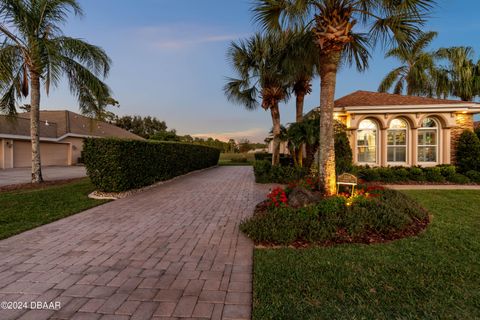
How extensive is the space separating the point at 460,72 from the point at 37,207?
24924 millimetres

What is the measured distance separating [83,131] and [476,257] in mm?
31390

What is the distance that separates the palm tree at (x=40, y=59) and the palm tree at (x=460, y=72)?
2255 cm

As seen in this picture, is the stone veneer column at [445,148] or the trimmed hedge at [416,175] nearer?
the trimmed hedge at [416,175]

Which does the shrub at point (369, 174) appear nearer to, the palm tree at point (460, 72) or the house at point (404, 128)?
the house at point (404, 128)

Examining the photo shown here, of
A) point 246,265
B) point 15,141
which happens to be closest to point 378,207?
point 246,265

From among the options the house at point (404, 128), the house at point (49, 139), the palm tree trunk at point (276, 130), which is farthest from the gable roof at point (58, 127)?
the house at point (404, 128)

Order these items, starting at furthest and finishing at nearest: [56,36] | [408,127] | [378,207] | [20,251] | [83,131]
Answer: [83,131]
[408,127]
[56,36]
[378,207]
[20,251]

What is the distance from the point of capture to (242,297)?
2467 millimetres

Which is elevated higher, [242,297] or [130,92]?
[130,92]

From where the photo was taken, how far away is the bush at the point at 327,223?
3953mm

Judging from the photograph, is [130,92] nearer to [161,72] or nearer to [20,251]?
[161,72]

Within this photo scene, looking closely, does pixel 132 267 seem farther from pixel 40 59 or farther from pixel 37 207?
pixel 40 59

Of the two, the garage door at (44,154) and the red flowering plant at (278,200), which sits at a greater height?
the garage door at (44,154)

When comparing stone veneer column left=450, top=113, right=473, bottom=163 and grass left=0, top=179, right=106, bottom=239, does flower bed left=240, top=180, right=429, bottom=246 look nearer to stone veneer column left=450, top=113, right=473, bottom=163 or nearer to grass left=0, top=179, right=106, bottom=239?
grass left=0, top=179, right=106, bottom=239
